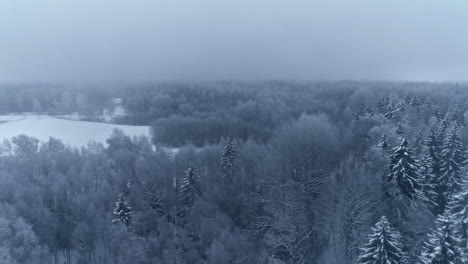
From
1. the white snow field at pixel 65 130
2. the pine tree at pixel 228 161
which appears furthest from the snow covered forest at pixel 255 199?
the white snow field at pixel 65 130

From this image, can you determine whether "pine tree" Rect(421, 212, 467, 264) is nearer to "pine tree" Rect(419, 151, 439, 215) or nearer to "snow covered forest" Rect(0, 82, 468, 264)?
"snow covered forest" Rect(0, 82, 468, 264)

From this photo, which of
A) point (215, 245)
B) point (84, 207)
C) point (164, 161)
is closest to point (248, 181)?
point (164, 161)

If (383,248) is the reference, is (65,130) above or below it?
below

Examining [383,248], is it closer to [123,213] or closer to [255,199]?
[255,199]

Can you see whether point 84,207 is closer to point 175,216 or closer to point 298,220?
point 175,216

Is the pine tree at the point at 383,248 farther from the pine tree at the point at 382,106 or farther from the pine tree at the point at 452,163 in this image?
the pine tree at the point at 382,106

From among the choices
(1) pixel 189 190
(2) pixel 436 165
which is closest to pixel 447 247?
(2) pixel 436 165
